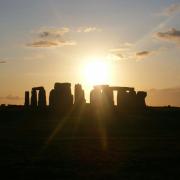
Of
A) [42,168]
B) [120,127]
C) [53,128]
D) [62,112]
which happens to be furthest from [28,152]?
[62,112]

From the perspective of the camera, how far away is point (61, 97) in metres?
58.4

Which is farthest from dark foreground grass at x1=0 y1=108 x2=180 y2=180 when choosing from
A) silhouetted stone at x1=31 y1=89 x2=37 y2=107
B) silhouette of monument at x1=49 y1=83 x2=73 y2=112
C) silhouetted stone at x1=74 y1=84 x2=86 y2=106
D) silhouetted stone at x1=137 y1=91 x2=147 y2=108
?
silhouetted stone at x1=137 y1=91 x2=147 y2=108

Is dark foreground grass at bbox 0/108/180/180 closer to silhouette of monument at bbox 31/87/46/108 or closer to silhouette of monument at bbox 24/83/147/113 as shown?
silhouette of monument at bbox 24/83/147/113

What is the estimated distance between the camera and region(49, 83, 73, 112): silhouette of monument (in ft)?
191

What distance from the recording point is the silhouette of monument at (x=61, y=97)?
5834 cm

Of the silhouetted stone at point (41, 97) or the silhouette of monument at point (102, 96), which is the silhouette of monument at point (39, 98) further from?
the silhouette of monument at point (102, 96)

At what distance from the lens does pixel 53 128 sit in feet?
143

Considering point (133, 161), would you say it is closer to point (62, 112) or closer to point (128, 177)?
point (128, 177)

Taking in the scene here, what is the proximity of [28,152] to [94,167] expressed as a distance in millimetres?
5944

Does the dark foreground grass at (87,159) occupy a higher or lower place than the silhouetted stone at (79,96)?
lower

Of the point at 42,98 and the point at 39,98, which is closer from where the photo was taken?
the point at 42,98

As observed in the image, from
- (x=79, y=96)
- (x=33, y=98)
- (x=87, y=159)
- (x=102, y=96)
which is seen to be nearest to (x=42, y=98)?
(x=33, y=98)

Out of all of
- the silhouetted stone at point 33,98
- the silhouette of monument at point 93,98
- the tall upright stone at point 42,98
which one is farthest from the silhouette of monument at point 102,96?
the silhouetted stone at point 33,98

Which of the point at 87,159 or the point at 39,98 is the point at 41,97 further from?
the point at 87,159
